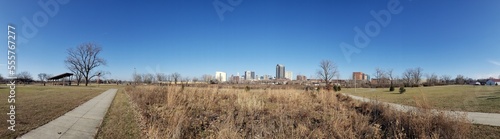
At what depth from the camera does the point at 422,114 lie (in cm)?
686

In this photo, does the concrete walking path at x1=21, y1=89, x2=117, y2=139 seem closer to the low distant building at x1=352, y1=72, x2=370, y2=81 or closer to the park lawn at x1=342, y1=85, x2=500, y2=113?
the park lawn at x1=342, y1=85, x2=500, y2=113

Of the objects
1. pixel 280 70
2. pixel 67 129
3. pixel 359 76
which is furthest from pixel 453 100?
pixel 280 70

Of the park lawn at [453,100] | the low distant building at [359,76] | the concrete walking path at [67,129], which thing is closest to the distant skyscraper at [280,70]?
the low distant building at [359,76]

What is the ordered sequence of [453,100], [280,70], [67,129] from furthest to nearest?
[280,70], [453,100], [67,129]

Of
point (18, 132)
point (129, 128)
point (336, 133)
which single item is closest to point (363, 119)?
point (336, 133)

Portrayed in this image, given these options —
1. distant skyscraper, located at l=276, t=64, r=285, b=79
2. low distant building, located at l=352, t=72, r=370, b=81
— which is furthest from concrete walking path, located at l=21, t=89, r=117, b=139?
distant skyscraper, located at l=276, t=64, r=285, b=79

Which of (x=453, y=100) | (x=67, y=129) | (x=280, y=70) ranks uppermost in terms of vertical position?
(x=280, y=70)

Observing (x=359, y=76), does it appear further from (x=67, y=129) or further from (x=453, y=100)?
(x=67, y=129)

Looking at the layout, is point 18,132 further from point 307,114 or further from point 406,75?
point 406,75

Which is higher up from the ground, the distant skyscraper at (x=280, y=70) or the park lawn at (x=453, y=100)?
the distant skyscraper at (x=280, y=70)

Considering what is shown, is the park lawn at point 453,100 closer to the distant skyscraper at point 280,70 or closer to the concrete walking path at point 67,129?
the concrete walking path at point 67,129

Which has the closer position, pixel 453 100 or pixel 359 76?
pixel 453 100

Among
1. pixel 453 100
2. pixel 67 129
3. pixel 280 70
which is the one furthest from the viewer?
pixel 280 70

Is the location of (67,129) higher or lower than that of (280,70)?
lower
